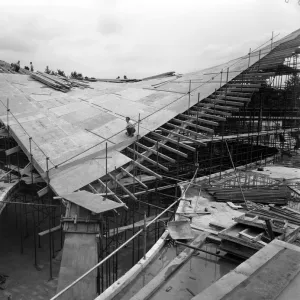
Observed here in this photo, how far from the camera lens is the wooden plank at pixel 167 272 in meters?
5.21

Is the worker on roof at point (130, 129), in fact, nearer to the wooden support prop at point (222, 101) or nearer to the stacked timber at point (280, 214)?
the wooden support prop at point (222, 101)

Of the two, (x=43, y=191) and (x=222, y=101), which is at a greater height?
(x=222, y=101)

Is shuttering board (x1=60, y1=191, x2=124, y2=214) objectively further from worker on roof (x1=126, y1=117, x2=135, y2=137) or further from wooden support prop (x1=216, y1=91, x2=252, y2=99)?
wooden support prop (x1=216, y1=91, x2=252, y2=99)

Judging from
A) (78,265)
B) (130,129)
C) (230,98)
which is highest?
(230,98)

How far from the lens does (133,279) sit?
20.7 feet

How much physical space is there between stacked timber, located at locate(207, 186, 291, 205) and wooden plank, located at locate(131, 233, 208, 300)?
4.58m

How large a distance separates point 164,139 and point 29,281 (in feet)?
27.2

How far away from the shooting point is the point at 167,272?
6.21 metres

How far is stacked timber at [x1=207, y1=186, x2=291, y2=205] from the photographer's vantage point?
12.1 meters

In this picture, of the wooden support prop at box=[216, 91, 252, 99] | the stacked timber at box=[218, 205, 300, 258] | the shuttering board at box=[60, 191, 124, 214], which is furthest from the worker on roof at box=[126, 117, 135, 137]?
the stacked timber at box=[218, 205, 300, 258]

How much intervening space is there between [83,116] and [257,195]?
970 centimetres

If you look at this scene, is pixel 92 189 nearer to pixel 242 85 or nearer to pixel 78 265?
pixel 78 265

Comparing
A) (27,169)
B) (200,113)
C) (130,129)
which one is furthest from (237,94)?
(27,169)

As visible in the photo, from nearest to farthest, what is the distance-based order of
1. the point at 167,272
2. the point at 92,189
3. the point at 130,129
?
1. the point at 167,272
2. the point at 92,189
3. the point at 130,129
